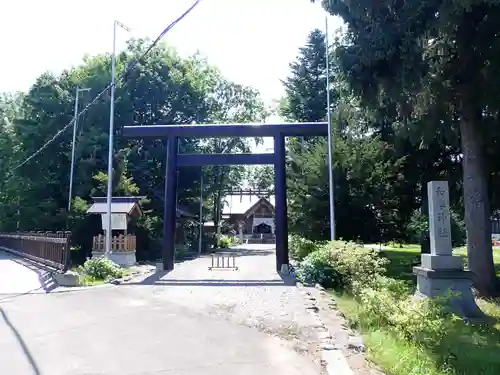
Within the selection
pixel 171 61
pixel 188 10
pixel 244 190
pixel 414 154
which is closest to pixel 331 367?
pixel 188 10

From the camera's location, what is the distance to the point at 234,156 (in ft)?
61.9

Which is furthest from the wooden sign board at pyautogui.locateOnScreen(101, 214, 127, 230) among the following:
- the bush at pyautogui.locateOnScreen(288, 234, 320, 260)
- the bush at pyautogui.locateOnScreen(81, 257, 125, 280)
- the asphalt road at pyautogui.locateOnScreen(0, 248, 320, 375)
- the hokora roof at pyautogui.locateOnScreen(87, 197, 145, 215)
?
the asphalt road at pyautogui.locateOnScreen(0, 248, 320, 375)

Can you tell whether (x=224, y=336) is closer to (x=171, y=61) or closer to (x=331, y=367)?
(x=331, y=367)

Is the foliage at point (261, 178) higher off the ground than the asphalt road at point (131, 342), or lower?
higher

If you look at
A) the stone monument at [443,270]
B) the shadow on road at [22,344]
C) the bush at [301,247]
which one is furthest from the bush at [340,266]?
the shadow on road at [22,344]

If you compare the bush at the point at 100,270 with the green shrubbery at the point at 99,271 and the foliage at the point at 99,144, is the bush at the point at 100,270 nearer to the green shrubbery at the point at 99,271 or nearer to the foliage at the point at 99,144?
the green shrubbery at the point at 99,271

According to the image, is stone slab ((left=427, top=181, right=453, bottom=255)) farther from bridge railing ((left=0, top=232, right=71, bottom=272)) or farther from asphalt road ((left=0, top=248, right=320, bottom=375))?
bridge railing ((left=0, top=232, right=71, bottom=272))

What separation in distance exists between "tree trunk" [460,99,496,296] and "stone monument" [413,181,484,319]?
4011mm

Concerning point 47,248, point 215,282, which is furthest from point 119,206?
point 215,282

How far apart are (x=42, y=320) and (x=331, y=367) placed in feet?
18.8

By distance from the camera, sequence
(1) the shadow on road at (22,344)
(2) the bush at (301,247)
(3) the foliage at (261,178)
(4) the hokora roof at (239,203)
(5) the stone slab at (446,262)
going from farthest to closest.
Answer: (3) the foliage at (261,178), (4) the hokora roof at (239,203), (2) the bush at (301,247), (5) the stone slab at (446,262), (1) the shadow on road at (22,344)

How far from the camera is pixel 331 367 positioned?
18.7 feet

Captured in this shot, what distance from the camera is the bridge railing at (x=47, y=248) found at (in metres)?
15.2

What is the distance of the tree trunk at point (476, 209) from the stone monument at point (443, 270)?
4.01 meters
